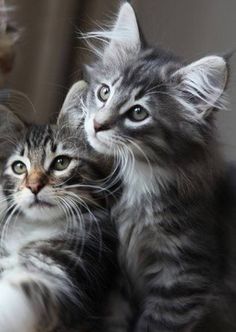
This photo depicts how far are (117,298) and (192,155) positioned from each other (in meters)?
0.40

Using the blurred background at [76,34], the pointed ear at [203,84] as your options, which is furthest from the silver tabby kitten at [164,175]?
the blurred background at [76,34]

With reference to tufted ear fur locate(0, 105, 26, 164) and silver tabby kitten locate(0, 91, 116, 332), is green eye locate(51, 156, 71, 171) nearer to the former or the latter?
silver tabby kitten locate(0, 91, 116, 332)

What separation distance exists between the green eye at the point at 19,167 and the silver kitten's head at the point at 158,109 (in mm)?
181

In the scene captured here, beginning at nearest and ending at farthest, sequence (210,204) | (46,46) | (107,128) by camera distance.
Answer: (107,128) → (210,204) → (46,46)

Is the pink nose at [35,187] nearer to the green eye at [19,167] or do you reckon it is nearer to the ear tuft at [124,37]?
the green eye at [19,167]

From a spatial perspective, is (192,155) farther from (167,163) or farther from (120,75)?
(120,75)

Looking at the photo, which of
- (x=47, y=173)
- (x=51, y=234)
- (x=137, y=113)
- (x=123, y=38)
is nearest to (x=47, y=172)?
(x=47, y=173)

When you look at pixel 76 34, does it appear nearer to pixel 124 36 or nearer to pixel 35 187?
pixel 124 36

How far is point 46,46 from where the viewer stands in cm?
201

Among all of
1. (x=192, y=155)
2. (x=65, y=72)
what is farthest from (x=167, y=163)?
(x=65, y=72)

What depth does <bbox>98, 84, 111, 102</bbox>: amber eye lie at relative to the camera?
4.75 feet

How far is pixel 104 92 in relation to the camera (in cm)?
146

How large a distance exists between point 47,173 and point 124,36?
39cm

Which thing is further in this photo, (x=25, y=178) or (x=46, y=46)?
(x=46, y=46)
